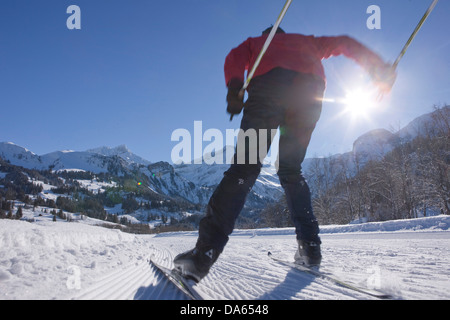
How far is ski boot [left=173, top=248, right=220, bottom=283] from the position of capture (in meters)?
1.34

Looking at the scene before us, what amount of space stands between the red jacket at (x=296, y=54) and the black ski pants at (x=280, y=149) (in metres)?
0.07

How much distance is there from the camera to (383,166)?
26.1 meters

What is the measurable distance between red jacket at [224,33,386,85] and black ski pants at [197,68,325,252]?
7 centimetres

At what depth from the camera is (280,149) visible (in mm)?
1869

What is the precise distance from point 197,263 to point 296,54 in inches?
61.3

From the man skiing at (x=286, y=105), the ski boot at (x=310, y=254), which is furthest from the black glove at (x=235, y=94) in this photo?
the ski boot at (x=310, y=254)

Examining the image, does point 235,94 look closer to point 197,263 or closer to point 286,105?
point 286,105

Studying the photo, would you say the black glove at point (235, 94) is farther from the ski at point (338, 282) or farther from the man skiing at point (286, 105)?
the ski at point (338, 282)

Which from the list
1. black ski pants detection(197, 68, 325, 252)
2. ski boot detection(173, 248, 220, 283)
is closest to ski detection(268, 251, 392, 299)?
black ski pants detection(197, 68, 325, 252)

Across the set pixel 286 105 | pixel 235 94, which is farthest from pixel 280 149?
pixel 235 94

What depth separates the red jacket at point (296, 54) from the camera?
69.4 inches
